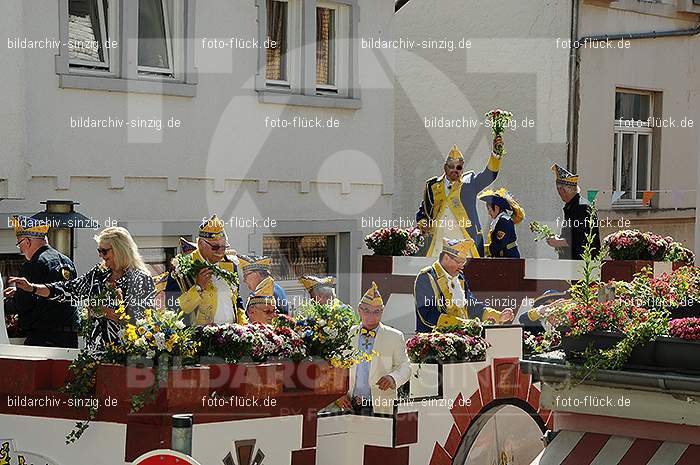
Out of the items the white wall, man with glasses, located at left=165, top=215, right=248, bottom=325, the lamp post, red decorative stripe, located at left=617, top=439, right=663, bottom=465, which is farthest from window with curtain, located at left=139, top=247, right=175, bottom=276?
red decorative stripe, located at left=617, top=439, right=663, bottom=465

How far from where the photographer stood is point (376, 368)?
10.5 meters

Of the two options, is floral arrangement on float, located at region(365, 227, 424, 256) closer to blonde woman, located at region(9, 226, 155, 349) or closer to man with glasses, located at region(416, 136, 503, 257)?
man with glasses, located at region(416, 136, 503, 257)

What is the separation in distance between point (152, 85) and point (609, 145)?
8419 millimetres

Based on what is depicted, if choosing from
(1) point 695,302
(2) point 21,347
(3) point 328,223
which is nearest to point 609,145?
(3) point 328,223

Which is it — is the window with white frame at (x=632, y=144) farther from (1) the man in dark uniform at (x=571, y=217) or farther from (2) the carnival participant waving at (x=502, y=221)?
(1) the man in dark uniform at (x=571, y=217)

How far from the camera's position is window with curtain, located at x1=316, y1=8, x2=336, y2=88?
17.3 m

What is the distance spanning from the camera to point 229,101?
16.1m

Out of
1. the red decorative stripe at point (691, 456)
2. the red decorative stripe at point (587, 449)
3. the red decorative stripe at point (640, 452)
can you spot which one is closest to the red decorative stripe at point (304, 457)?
the red decorative stripe at point (587, 449)

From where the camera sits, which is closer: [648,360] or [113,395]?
[648,360]

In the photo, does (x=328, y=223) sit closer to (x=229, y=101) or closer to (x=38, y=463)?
(x=229, y=101)

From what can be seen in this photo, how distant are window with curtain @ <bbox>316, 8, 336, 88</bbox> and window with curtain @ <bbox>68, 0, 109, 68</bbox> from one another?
3.11 metres

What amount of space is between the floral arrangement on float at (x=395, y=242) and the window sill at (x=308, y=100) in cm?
230

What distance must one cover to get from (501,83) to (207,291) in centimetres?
1130

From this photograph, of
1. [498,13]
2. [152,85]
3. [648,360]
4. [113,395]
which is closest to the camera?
[648,360]
